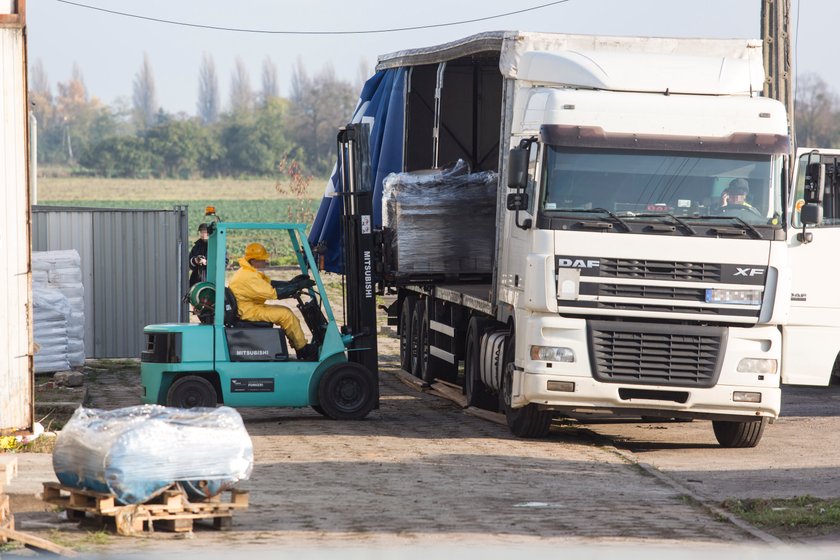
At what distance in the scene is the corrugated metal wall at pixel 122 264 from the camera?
2011cm

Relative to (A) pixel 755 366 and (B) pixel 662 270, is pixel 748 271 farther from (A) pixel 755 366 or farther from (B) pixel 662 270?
(A) pixel 755 366

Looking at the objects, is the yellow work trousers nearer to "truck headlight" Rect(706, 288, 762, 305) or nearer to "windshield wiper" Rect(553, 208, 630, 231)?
"windshield wiper" Rect(553, 208, 630, 231)

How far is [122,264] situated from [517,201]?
8.86 meters

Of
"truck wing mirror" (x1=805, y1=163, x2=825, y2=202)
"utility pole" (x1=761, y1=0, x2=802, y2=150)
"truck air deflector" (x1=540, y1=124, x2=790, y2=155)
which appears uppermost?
"utility pole" (x1=761, y1=0, x2=802, y2=150)

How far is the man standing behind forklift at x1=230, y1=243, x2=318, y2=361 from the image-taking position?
14.1 m

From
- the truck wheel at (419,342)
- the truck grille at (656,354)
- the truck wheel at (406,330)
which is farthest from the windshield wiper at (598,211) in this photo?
the truck wheel at (406,330)

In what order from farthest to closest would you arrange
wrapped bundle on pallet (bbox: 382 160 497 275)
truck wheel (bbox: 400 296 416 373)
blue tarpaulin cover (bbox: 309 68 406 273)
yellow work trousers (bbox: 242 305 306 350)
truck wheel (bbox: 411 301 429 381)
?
1. truck wheel (bbox: 400 296 416 373)
2. truck wheel (bbox: 411 301 429 381)
3. blue tarpaulin cover (bbox: 309 68 406 273)
4. wrapped bundle on pallet (bbox: 382 160 497 275)
5. yellow work trousers (bbox: 242 305 306 350)

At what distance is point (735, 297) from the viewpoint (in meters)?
12.8

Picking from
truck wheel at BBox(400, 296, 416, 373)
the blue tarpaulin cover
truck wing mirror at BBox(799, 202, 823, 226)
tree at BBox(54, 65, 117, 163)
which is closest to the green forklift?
the blue tarpaulin cover

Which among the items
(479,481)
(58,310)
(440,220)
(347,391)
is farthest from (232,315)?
(58,310)

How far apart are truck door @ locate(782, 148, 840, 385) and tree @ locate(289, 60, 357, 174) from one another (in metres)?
102

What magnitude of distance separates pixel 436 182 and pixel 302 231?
2.44 meters

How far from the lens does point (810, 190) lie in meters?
13.8

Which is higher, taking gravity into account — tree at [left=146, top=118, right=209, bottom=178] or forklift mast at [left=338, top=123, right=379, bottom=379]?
tree at [left=146, top=118, right=209, bottom=178]
